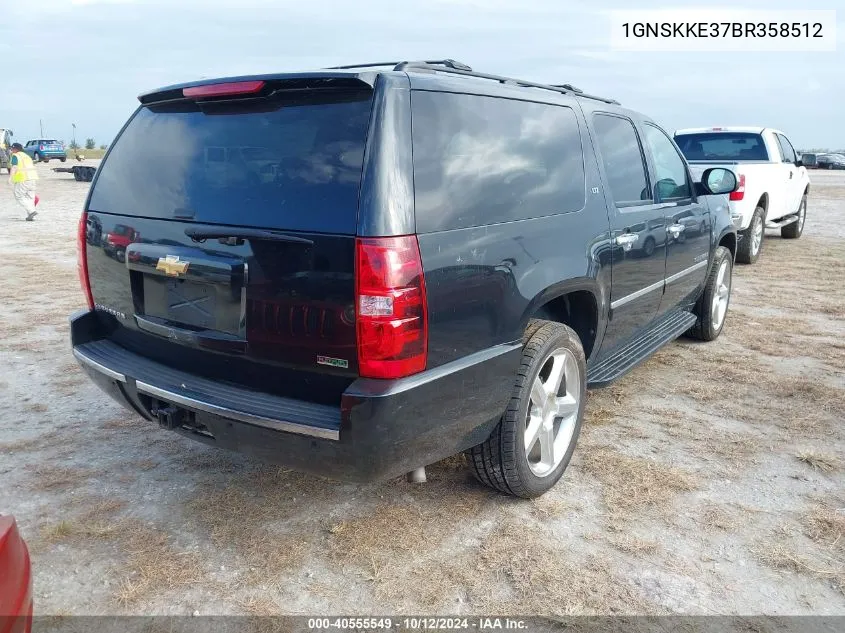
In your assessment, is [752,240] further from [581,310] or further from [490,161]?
[490,161]

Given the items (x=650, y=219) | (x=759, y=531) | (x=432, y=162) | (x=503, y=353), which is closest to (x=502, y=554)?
(x=503, y=353)

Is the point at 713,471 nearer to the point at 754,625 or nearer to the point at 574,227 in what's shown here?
the point at 754,625

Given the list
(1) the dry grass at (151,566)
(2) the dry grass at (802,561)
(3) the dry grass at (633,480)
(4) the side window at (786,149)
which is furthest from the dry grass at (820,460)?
(4) the side window at (786,149)

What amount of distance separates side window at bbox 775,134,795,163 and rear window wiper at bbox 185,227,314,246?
424 inches

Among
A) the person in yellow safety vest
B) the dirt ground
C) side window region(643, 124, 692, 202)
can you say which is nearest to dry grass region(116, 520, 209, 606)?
the dirt ground

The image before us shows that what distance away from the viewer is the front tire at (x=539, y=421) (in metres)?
3.02

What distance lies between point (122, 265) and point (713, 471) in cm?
302

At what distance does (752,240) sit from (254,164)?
8989 mm

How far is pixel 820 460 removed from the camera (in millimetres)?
3689

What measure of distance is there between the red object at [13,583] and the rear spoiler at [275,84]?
168 centimetres

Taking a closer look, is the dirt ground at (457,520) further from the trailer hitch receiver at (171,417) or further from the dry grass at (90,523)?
the trailer hitch receiver at (171,417)

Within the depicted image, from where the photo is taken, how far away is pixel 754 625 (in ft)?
8.05

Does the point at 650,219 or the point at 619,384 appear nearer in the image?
the point at 650,219

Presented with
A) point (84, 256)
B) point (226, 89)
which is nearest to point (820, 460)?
point (226, 89)
